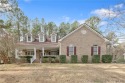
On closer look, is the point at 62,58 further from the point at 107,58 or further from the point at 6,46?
the point at 6,46

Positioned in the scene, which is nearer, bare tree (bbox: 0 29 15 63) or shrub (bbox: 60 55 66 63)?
bare tree (bbox: 0 29 15 63)

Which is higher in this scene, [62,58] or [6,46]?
[6,46]

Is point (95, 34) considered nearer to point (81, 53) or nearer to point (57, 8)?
→ point (81, 53)

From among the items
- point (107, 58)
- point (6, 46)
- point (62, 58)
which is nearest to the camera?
point (6, 46)

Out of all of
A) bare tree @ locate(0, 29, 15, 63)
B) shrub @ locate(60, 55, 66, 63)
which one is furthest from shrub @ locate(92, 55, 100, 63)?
bare tree @ locate(0, 29, 15, 63)

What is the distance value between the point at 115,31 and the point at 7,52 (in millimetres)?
18070

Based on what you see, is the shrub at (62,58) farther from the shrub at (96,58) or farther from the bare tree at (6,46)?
the bare tree at (6,46)

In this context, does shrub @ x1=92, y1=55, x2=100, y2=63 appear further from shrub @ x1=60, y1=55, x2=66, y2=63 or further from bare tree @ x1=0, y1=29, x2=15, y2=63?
bare tree @ x1=0, y1=29, x2=15, y2=63

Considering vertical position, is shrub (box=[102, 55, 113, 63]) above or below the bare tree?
below

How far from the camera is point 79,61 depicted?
2717 cm

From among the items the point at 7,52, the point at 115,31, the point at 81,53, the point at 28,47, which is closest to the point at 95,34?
the point at 81,53

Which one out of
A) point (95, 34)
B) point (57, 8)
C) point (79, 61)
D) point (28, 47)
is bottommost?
point (79, 61)

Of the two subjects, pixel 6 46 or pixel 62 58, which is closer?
pixel 6 46

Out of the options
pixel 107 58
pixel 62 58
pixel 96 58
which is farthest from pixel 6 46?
pixel 107 58
